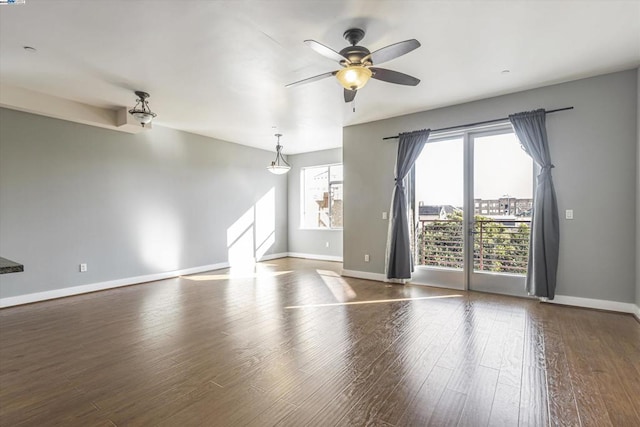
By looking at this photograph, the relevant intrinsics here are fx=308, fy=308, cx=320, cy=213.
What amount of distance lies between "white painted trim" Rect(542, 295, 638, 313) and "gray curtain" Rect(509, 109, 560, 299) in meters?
0.14

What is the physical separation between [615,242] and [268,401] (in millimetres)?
4444

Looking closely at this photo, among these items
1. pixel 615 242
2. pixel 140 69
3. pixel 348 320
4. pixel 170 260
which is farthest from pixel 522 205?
pixel 170 260

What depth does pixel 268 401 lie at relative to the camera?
206cm

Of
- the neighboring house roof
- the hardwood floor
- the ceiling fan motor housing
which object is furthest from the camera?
the neighboring house roof

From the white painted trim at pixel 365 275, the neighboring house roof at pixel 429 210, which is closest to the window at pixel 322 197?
the white painted trim at pixel 365 275

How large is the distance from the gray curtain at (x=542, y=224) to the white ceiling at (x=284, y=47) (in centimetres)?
70

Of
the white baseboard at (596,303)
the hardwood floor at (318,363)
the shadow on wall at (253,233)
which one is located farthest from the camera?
the shadow on wall at (253,233)

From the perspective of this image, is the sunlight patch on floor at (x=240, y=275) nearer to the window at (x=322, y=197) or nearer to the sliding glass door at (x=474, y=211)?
the window at (x=322, y=197)

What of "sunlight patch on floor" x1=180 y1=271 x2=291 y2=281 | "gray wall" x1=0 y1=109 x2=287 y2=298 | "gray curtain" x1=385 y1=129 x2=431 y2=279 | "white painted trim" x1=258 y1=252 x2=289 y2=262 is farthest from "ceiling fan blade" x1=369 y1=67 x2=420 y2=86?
"white painted trim" x1=258 y1=252 x2=289 y2=262

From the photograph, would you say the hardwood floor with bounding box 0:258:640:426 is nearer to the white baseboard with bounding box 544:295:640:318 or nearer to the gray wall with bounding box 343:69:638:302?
the white baseboard with bounding box 544:295:640:318

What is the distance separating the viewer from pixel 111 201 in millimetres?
5340

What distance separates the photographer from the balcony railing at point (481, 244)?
445cm

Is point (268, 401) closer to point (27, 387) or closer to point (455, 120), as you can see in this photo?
point (27, 387)

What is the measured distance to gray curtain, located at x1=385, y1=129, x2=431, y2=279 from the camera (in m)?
5.22
